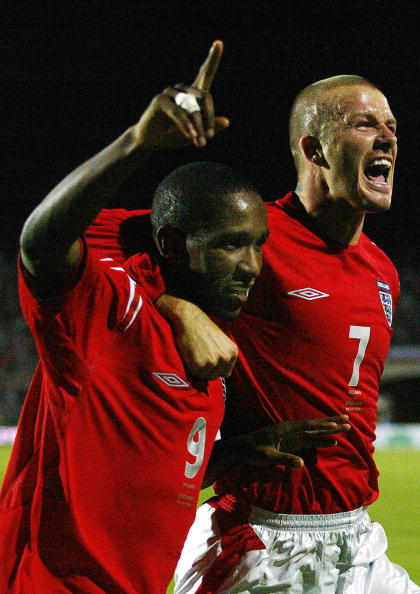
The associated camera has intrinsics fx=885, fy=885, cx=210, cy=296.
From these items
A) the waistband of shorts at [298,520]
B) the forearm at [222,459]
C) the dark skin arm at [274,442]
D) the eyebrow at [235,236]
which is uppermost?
the eyebrow at [235,236]

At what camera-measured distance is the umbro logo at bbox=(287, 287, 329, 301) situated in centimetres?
302

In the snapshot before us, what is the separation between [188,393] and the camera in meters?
2.19

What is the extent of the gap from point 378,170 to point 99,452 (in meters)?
1.64

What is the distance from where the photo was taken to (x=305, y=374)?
2990 millimetres

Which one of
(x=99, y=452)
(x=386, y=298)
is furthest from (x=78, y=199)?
(x=386, y=298)

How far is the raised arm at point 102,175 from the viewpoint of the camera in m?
1.67

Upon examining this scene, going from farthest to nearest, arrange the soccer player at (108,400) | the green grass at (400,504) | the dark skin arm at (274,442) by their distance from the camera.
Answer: the green grass at (400,504), the dark skin arm at (274,442), the soccer player at (108,400)

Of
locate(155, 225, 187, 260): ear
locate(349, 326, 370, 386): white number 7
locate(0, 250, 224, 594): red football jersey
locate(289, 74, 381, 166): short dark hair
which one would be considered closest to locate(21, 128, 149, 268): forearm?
locate(0, 250, 224, 594): red football jersey

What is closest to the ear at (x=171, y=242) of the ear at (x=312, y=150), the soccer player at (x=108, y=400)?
the soccer player at (x=108, y=400)

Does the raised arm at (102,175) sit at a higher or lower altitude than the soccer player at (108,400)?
higher

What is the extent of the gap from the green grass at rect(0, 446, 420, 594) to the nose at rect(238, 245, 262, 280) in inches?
133

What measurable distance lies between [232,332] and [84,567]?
1.20m

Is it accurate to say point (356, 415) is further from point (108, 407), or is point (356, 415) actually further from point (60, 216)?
point (60, 216)

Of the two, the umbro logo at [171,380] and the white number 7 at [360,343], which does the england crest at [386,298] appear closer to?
the white number 7 at [360,343]
